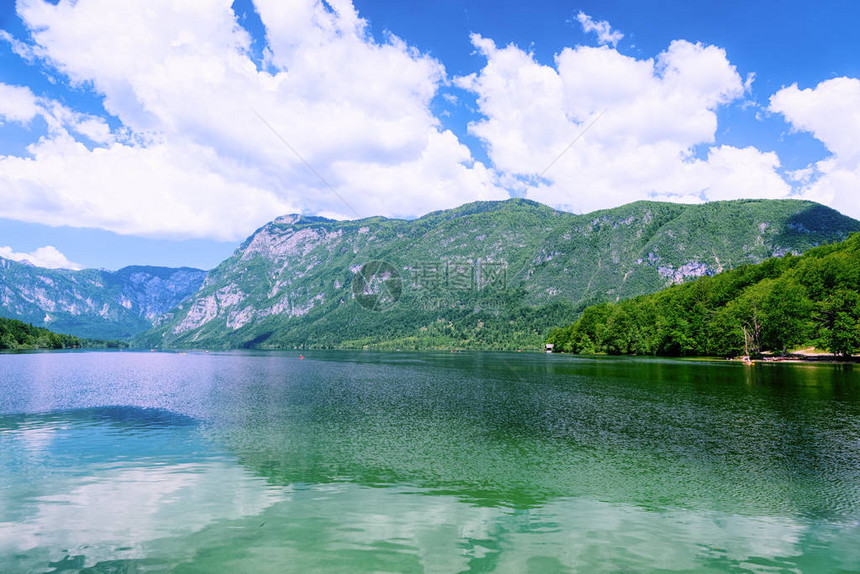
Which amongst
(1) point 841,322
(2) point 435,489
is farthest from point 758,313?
(2) point 435,489

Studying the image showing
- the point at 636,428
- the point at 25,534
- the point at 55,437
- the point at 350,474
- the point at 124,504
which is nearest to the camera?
the point at 25,534

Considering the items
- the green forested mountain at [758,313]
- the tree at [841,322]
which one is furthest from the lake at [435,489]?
the green forested mountain at [758,313]

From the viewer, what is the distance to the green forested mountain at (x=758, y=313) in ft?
326

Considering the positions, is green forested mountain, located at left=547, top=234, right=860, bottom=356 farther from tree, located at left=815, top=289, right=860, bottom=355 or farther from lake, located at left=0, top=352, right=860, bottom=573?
lake, located at left=0, top=352, right=860, bottom=573

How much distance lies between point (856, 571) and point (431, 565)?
1251 cm

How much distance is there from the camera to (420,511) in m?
18.3

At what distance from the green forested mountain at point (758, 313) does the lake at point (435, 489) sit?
72.5 meters

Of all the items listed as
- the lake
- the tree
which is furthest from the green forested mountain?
the lake

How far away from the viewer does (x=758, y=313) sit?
11606 cm

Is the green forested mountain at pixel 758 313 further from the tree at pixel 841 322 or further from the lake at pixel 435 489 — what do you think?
the lake at pixel 435 489

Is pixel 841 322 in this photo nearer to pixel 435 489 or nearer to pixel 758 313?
pixel 758 313

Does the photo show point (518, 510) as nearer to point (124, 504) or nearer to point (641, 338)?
point (124, 504)

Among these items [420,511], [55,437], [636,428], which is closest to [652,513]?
[420,511]

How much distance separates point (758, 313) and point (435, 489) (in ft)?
415
